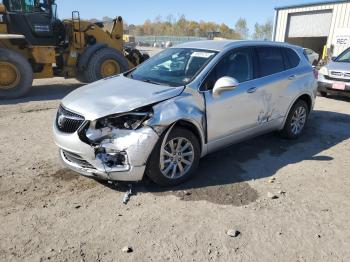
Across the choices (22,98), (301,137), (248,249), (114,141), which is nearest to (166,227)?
(248,249)

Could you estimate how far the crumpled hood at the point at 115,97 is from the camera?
3.78 metres

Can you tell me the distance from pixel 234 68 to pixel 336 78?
21.2 ft

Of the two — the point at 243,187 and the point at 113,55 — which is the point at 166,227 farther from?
the point at 113,55

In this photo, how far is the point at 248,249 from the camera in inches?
124

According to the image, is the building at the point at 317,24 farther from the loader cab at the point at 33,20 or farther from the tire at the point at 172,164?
the tire at the point at 172,164

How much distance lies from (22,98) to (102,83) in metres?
5.76

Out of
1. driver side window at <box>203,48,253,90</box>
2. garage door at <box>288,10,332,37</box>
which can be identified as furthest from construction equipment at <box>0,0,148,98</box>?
garage door at <box>288,10,332,37</box>

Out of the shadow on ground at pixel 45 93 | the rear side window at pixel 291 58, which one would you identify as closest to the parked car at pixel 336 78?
the rear side window at pixel 291 58

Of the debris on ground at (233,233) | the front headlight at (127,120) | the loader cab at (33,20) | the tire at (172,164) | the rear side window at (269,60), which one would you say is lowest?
the debris on ground at (233,233)

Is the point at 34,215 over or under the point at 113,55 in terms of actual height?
under

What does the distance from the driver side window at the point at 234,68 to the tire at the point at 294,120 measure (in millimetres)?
1405

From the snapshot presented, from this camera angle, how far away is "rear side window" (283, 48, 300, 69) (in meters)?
5.82

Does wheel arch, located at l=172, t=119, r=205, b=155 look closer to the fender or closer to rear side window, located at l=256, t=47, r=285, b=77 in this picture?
rear side window, located at l=256, t=47, r=285, b=77

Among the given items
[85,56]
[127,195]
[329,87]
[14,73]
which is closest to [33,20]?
[85,56]
